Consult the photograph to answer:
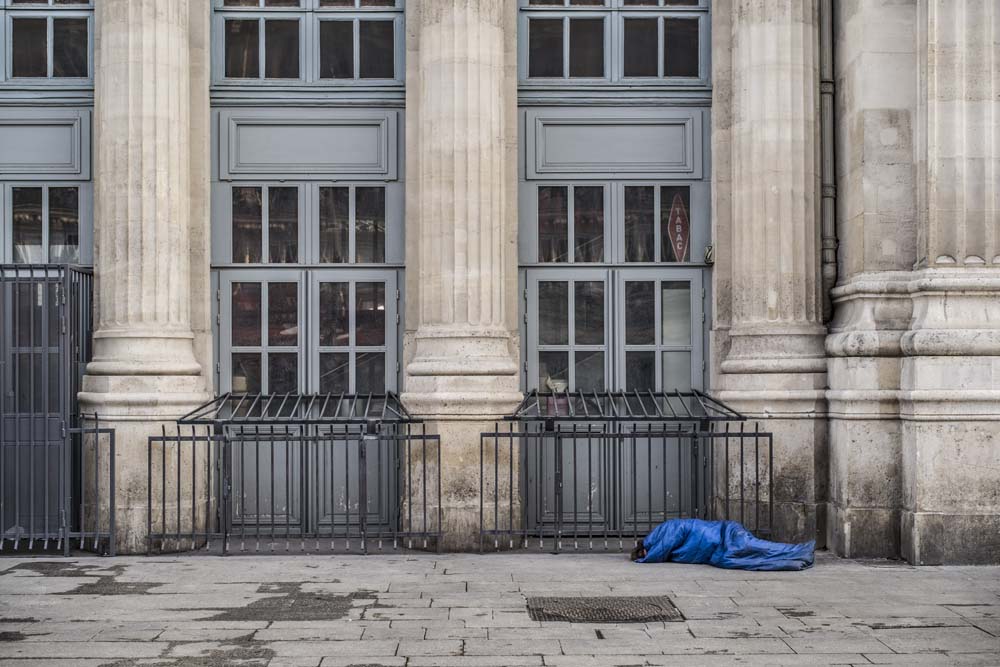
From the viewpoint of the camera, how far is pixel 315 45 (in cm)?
1488

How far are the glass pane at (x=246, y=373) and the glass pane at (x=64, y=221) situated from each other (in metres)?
2.43

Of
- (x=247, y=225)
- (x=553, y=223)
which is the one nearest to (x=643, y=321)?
(x=553, y=223)

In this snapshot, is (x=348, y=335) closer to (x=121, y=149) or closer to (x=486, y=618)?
(x=121, y=149)

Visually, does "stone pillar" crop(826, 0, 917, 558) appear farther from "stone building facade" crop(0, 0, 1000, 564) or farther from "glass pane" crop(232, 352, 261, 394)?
"glass pane" crop(232, 352, 261, 394)

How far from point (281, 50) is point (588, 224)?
442 centimetres

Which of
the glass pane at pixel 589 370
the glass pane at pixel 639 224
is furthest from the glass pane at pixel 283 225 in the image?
the glass pane at pixel 639 224

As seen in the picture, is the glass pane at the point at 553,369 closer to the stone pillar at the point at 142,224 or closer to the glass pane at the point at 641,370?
the glass pane at the point at 641,370

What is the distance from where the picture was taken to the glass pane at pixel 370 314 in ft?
48.6

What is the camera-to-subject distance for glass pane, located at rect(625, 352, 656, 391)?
14.9 metres

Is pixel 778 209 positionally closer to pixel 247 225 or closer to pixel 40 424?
pixel 247 225

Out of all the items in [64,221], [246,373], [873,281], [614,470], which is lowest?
[614,470]

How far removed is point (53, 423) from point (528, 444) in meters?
5.45

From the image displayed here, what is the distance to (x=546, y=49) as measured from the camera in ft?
49.3

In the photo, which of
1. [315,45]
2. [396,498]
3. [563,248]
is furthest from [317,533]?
[315,45]
